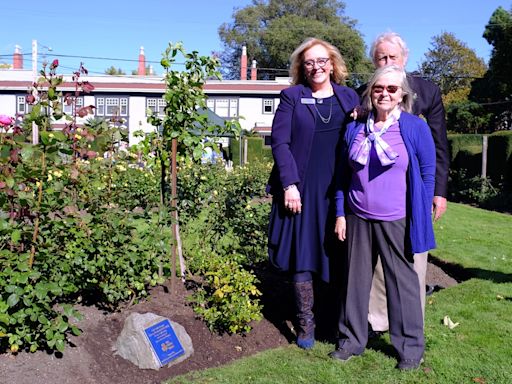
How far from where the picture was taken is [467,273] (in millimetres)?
6113

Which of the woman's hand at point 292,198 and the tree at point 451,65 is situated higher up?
the tree at point 451,65

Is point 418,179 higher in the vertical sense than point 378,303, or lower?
higher

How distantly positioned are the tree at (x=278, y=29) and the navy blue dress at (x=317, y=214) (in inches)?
1947

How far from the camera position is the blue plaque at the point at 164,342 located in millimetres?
3479

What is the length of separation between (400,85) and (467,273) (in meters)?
3.52

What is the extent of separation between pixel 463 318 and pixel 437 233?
4.18m

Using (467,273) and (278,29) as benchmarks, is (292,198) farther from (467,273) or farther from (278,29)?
(278,29)

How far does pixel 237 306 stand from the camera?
12.5ft

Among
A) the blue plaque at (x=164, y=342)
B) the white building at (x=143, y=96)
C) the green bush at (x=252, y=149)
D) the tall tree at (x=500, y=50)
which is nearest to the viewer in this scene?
the blue plaque at (x=164, y=342)

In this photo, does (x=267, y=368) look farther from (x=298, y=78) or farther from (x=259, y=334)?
(x=298, y=78)

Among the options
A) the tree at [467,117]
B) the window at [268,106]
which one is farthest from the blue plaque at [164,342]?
the window at [268,106]

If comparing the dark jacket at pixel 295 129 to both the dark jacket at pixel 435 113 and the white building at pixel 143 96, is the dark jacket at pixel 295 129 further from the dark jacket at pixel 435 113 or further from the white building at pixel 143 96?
the white building at pixel 143 96

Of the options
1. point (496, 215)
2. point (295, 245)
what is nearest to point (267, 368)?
point (295, 245)

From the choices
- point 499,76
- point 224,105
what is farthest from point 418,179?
point 224,105
